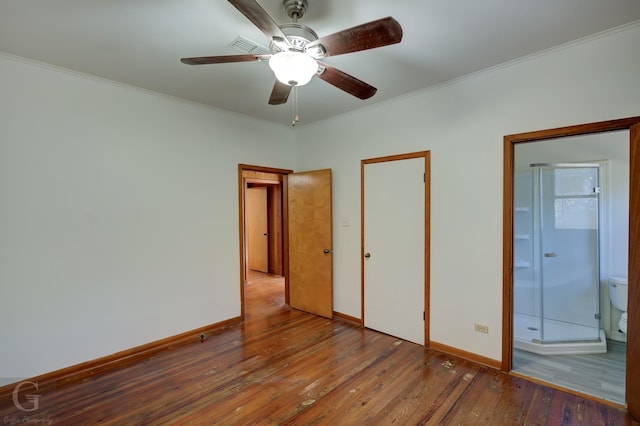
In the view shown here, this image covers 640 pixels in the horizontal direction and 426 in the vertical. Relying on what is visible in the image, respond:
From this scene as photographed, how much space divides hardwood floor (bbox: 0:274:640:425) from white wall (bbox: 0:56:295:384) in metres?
0.43

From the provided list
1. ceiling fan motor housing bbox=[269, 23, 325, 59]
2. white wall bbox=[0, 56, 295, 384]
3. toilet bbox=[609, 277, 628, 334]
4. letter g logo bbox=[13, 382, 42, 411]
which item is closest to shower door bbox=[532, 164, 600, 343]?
toilet bbox=[609, 277, 628, 334]

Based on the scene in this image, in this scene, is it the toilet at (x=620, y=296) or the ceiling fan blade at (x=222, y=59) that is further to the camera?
the toilet at (x=620, y=296)

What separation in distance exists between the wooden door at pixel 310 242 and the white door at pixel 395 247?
56cm

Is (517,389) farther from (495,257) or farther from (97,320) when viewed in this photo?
(97,320)

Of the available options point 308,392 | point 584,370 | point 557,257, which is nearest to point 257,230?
point 308,392

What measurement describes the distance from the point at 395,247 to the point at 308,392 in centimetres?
170

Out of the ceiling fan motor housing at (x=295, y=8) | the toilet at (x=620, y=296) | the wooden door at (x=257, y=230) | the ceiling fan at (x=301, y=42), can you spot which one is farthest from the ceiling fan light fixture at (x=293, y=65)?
the wooden door at (x=257, y=230)

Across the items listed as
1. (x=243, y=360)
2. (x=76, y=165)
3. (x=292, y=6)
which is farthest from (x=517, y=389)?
(x=76, y=165)

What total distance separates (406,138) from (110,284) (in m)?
3.32

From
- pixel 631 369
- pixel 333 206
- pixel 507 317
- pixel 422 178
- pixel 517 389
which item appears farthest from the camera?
pixel 333 206

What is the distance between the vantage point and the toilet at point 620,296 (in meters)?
3.09

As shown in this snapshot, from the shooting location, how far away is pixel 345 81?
194cm

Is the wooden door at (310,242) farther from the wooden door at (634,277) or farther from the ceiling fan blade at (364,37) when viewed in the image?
the wooden door at (634,277)

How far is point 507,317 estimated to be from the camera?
8.27 ft
